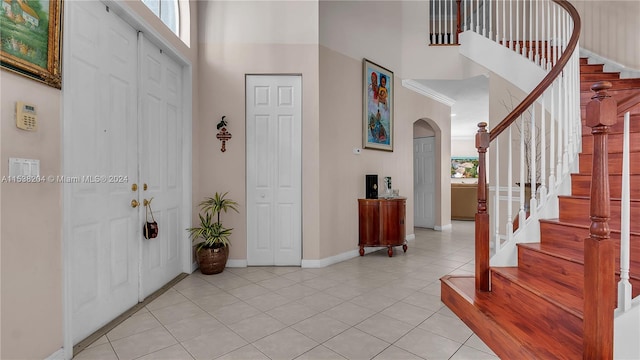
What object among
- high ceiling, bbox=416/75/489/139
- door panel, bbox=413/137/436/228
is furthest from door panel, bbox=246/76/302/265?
door panel, bbox=413/137/436/228

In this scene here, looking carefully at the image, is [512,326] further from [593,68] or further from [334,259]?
[593,68]

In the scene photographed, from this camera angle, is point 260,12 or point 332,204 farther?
point 332,204

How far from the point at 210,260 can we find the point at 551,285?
308 centimetres

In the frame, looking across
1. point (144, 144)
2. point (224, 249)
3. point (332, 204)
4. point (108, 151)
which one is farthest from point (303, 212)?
point (108, 151)

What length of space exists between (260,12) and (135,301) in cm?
338

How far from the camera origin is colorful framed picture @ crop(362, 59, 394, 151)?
435 cm

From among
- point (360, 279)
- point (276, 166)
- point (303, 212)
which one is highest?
point (276, 166)

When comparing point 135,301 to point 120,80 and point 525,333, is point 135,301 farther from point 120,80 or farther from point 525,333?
point 525,333

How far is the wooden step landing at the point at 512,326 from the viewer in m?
1.52

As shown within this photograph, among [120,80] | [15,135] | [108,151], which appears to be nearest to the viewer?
[15,135]

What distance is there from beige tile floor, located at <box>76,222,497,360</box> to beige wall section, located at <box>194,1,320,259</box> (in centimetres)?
97

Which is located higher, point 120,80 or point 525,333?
point 120,80

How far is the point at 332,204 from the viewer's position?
392 centimetres

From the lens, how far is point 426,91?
18.5ft
